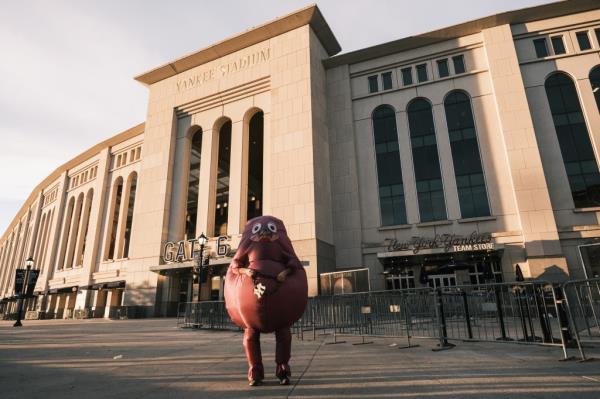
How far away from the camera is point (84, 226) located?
3669 centimetres

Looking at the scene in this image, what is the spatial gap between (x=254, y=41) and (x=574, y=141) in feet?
72.6

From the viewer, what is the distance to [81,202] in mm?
39844

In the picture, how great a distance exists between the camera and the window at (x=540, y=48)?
21.9 meters

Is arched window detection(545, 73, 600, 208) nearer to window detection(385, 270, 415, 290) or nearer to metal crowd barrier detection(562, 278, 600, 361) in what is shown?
window detection(385, 270, 415, 290)

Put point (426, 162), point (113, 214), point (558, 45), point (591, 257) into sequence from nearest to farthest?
point (591, 257) → point (558, 45) → point (426, 162) → point (113, 214)

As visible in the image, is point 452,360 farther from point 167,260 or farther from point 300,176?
point 167,260

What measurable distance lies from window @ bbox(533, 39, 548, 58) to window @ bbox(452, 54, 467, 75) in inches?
167

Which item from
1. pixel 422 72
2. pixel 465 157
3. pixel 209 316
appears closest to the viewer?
pixel 209 316

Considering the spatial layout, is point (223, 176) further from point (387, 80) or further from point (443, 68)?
point (443, 68)

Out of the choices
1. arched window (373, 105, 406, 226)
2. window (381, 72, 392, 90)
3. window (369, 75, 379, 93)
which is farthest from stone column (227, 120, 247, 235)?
window (381, 72, 392, 90)

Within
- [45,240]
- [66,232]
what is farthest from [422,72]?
[45,240]

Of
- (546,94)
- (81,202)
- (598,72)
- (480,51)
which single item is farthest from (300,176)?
(81,202)

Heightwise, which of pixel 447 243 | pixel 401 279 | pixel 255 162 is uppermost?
pixel 255 162

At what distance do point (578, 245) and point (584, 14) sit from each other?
14811 mm
